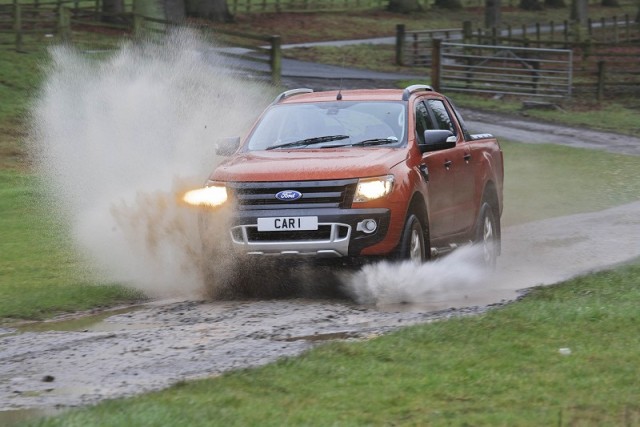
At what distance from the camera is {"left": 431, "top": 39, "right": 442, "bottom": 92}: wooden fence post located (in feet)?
113

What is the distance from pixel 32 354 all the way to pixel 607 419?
3963 millimetres

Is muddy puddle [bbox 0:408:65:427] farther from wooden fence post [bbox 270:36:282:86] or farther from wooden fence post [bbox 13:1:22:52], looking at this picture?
wooden fence post [bbox 13:1:22:52]

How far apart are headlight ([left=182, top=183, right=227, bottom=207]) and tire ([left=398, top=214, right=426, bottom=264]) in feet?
4.98

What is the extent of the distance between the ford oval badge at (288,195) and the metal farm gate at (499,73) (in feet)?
80.2

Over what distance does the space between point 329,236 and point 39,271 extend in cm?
373

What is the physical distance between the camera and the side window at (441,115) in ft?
42.8

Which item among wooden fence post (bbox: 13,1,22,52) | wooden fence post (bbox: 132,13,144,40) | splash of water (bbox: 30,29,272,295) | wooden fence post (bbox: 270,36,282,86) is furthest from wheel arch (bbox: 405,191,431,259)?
wooden fence post (bbox: 13,1,22,52)

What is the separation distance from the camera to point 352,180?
35.7 ft

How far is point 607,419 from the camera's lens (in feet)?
21.7

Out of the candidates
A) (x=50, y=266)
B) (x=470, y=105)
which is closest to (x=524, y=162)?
(x=470, y=105)

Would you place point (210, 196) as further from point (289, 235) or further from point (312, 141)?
point (312, 141)

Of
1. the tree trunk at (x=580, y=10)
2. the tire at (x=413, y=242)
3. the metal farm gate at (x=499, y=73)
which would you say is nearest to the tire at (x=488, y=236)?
the tire at (x=413, y=242)

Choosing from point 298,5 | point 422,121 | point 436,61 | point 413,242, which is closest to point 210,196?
point 413,242

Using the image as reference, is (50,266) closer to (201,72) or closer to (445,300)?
(445,300)
